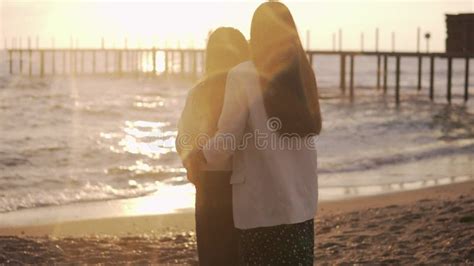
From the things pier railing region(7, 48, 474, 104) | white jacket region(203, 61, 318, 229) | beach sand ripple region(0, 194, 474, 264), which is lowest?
pier railing region(7, 48, 474, 104)

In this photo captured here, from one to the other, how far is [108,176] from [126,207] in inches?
141

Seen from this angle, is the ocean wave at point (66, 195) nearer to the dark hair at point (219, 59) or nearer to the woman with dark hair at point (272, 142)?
the dark hair at point (219, 59)

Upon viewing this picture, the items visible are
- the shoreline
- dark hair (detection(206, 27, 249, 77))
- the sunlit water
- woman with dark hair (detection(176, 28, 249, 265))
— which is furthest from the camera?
the sunlit water

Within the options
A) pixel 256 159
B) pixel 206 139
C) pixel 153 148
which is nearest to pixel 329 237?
pixel 206 139

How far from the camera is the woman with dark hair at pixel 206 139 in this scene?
4211mm

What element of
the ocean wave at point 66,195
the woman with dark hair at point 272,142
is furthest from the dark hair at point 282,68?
the ocean wave at point 66,195

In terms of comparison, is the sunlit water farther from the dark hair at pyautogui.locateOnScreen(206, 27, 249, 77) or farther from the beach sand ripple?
the dark hair at pyautogui.locateOnScreen(206, 27, 249, 77)

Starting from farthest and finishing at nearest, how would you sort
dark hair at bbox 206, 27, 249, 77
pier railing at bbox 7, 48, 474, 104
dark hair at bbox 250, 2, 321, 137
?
pier railing at bbox 7, 48, 474, 104 < dark hair at bbox 206, 27, 249, 77 < dark hair at bbox 250, 2, 321, 137

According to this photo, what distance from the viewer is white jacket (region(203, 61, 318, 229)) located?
3816 millimetres

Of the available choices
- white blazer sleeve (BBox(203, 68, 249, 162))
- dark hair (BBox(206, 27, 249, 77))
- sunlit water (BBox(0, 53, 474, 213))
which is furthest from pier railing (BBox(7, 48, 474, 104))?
white blazer sleeve (BBox(203, 68, 249, 162))

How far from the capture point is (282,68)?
376cm

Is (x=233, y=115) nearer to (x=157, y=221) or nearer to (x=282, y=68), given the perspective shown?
(x=282, y=68)

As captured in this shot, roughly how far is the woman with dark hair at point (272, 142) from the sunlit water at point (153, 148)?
803cm

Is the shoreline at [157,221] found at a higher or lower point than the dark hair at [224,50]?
lower
